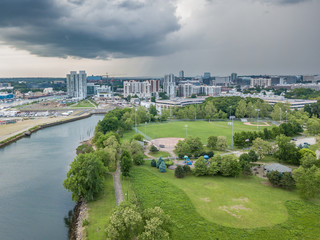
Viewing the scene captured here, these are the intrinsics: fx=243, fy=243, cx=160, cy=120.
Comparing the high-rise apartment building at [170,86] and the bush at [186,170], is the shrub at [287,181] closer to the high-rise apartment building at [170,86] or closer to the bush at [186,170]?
the bush at [186,170]

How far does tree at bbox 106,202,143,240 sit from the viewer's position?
515 inches

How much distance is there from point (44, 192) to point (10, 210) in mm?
3481

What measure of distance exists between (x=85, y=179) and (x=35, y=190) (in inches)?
317

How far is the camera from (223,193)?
67.1ft

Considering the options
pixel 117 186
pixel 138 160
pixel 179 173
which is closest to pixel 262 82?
pixel 138 160

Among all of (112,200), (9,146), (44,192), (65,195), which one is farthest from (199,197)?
(9,146)

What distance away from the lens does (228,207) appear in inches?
717

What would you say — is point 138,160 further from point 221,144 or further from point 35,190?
point 221,144

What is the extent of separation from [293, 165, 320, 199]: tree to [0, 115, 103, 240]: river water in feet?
60.1

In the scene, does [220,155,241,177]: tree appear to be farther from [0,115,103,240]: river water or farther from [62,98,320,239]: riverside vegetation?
[0,115,103,240]: river water

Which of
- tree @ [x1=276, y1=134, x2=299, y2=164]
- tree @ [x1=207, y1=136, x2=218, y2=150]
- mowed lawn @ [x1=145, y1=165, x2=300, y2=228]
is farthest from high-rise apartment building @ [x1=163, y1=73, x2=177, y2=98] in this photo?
mowed lawn @ [x1=145, y1=165, x2=300, y2=228]

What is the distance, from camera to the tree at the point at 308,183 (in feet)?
61.5

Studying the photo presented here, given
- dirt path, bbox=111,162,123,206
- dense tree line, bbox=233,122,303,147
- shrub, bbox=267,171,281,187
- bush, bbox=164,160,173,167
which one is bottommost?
dirt path, bbox=111,162,123,206

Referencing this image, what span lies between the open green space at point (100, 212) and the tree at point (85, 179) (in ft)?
2.70
